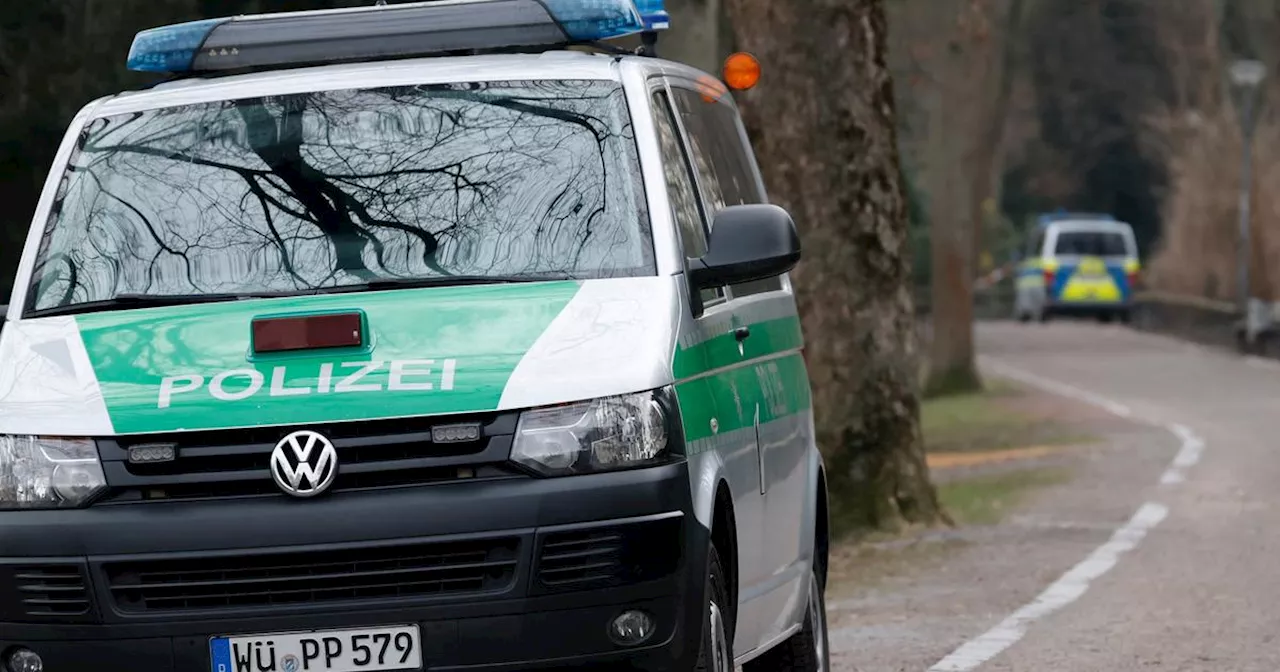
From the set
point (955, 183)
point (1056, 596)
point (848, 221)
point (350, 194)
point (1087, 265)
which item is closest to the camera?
point (350, 194)

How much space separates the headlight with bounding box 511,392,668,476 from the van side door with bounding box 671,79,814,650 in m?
1.14

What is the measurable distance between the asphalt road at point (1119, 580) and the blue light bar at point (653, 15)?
278cm

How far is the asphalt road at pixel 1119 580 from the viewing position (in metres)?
10.4

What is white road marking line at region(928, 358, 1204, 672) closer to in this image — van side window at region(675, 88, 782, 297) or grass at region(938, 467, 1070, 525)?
grass at region(938, 467, 1070, 525)

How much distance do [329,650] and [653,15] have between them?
2.71 m

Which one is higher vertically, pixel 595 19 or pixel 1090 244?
pixel 595 19

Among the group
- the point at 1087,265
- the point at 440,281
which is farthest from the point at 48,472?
→ the point at 1087,265

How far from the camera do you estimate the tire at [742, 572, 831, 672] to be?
339 inches

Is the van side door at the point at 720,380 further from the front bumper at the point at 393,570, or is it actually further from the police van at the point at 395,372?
the front bumper at the point at 393,570

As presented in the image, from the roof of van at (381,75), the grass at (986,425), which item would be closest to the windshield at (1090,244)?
the grass at (986,425)

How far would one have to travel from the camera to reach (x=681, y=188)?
7.43 meters

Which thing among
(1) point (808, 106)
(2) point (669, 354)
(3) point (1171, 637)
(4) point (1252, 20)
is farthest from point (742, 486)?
(4) point (1252, 20)

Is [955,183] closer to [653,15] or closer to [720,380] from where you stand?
[653,15]

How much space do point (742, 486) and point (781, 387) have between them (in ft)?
3.32
